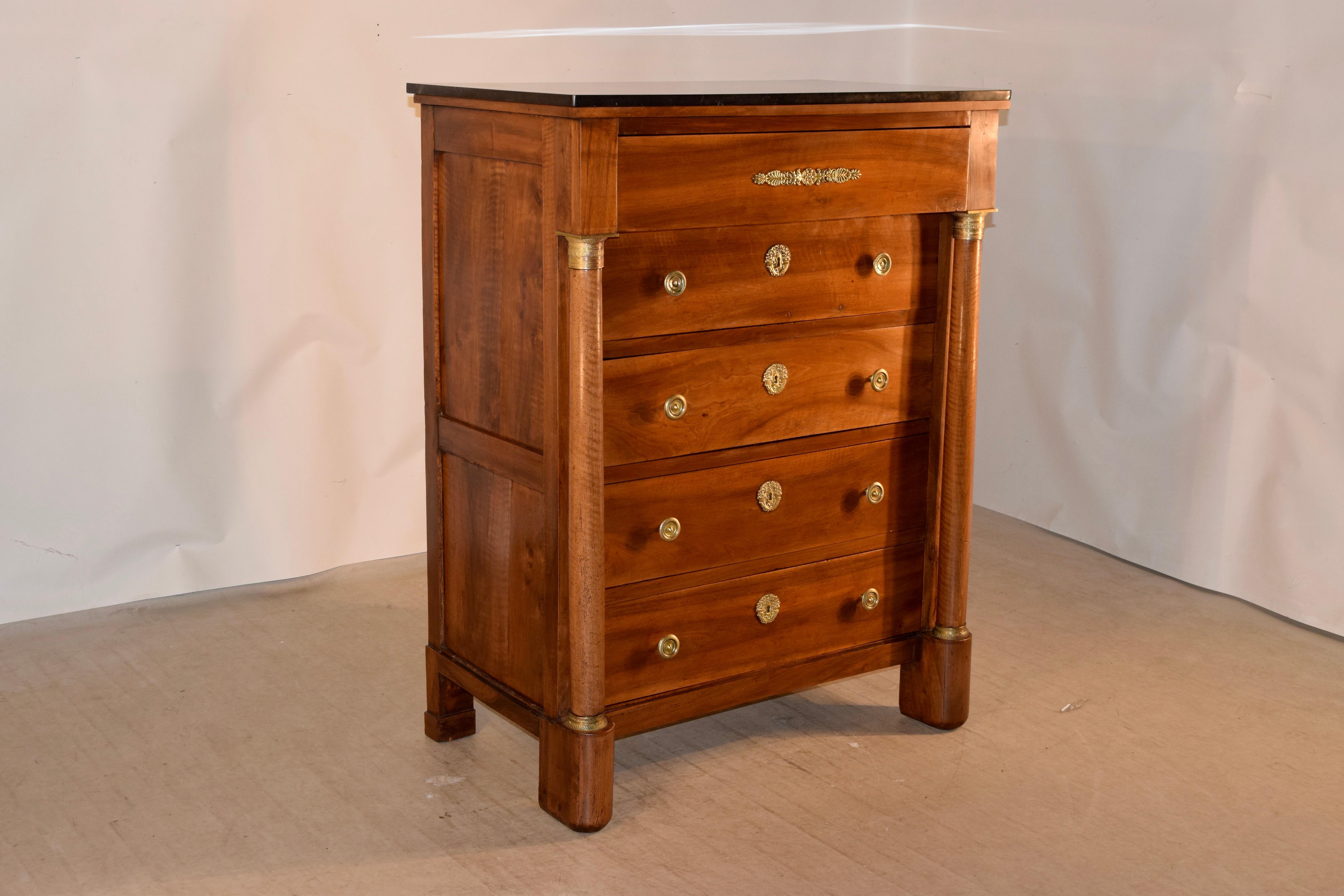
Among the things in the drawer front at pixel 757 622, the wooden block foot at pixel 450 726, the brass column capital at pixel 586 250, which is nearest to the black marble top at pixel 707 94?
the brass column capital at pixel 586 250

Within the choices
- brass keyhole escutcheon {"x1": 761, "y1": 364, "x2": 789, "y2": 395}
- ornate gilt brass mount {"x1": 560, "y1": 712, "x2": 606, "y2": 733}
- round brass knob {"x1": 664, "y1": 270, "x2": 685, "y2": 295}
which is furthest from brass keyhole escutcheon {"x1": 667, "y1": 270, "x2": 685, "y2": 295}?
ornate gilt brass mount {"x1": 560, "y1": 712, "x2": 606, "y2": 733}

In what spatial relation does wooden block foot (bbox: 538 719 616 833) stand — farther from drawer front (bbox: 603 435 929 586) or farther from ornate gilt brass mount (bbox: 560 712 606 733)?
drawer front (bbox: 603 435 929 586)

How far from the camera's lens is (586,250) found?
1.87 m

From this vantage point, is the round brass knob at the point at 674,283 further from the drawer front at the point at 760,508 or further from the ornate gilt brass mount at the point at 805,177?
the drawer front at the point at 760,508

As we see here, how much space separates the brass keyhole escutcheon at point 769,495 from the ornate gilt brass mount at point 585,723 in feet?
1.39

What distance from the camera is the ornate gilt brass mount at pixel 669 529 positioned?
2.09 meters

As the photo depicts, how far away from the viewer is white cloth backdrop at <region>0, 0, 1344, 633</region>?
281 centimetres

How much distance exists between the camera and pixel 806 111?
6.67 ft

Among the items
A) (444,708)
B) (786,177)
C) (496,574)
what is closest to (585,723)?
(496,574)

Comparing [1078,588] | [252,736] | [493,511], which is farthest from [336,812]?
[1078,588]

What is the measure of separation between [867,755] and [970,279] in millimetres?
826

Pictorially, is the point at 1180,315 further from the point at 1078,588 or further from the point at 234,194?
the point at 234,194

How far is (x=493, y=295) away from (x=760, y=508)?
0.54 metres

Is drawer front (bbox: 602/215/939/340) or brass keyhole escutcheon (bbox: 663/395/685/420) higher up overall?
drawer front (bbox: 602/215/939/340)
